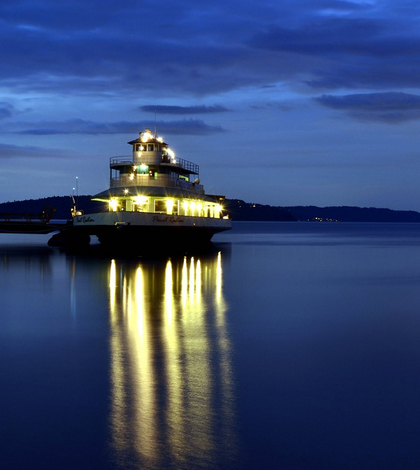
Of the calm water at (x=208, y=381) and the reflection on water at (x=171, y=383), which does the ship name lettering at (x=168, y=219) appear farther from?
the reflection on water at (x=171, y=383)

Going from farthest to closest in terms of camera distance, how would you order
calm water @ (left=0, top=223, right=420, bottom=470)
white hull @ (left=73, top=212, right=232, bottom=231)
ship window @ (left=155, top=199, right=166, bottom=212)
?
ship window @ (left=155, top=199, right=166, bottom=212) < white hull @ (left=73, top=212, right=232, bottom=231) < calm water @ (left=0, top=223, right=420, bottom=470)

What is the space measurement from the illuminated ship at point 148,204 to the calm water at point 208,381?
25.9m

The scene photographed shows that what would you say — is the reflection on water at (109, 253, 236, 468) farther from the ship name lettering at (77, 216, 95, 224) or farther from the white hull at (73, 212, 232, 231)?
the ship name lettering at (77, 216, 95, 224)

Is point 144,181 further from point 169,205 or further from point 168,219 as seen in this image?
point 168,219

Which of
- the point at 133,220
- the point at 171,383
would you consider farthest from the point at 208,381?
the point at 133,220

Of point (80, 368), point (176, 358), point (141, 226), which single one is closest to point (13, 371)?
point (80, 368)

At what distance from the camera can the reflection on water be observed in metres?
8.08

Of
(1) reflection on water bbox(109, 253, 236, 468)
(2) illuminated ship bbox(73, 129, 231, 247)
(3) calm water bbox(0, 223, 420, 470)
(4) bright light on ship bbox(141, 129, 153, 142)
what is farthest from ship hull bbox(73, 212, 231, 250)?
(1) reflection on water bbox(109, 253, 236, 468)

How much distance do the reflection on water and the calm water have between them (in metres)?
0.03

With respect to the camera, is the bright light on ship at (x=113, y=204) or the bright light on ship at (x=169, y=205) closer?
the bright light on ship at (x=169, y=205)

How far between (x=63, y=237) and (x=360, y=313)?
4871 cm

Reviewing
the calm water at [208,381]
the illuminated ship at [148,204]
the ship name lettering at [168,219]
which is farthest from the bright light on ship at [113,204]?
the calm water at [208,381]

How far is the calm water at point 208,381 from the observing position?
805cm

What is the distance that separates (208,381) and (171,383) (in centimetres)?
70
